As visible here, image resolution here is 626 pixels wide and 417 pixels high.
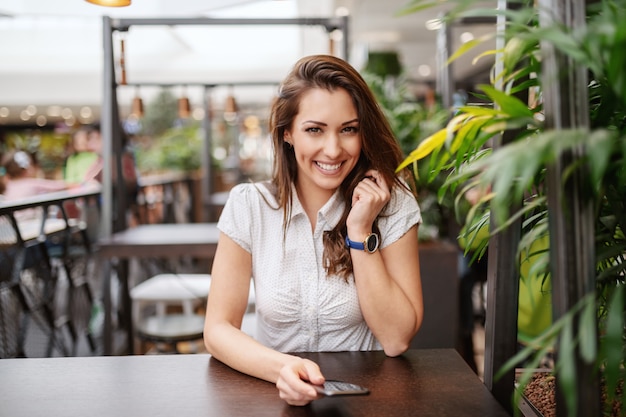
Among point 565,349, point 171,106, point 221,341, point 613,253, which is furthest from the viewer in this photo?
point 171,106

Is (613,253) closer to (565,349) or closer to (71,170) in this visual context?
(565,349)

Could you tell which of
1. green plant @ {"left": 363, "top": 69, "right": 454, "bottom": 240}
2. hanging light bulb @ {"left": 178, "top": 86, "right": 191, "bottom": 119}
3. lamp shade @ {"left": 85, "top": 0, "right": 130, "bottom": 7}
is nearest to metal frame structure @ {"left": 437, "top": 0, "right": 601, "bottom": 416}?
lamp shade @ {"left": 85, "top": 0, "right": 130, "bottom": 7}

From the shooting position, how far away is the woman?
149cm

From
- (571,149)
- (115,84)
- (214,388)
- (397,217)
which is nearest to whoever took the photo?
(571,149)

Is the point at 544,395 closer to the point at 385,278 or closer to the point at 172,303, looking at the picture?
the point at 385,278

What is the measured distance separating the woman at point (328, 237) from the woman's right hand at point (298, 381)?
1.17ft

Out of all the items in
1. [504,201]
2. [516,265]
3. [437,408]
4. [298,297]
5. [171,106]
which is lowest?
[437,408]

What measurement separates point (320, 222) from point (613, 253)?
81 centimetres

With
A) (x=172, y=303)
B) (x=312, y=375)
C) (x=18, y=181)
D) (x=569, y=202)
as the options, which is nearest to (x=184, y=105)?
(x=18, y=181)

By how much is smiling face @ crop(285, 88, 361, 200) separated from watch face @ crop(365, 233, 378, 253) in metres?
0.16

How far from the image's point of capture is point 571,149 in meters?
0.83

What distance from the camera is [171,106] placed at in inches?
611

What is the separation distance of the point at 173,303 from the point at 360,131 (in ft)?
6.70

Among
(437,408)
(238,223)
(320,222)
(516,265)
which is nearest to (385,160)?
(320,222)
